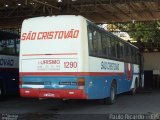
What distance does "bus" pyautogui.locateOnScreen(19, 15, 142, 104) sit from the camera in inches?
562

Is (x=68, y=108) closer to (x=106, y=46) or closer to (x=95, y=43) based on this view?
(x=95, y=43)

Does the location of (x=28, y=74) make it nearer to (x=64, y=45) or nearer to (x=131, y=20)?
(x=64, y=45)

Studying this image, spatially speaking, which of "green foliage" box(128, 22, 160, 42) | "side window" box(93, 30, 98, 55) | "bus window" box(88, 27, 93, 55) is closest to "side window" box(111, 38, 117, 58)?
"side window" box(93, 30, 98, 55)

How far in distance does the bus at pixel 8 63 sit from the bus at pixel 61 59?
4071 millimetres

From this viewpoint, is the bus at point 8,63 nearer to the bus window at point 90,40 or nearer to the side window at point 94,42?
the side window at point 94,42

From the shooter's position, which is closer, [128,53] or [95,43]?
[95,43]

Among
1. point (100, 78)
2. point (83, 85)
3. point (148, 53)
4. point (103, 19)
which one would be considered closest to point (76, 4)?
point (103, 19)

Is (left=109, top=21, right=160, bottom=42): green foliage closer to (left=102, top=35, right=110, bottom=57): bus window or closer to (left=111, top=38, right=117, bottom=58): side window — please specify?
(left=111, top=38, right=117, bottom=58): side window

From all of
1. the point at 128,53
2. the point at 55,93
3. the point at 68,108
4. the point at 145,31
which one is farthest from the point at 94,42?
the point at 145,31

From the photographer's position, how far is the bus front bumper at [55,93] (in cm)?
1420

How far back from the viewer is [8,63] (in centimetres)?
1936

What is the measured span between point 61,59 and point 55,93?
1.18 metres

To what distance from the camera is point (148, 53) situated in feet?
121

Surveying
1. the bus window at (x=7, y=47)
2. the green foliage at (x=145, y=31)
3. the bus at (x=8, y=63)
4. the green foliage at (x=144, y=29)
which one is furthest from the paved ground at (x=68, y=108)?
the green foliage at (x=145, y=31)
